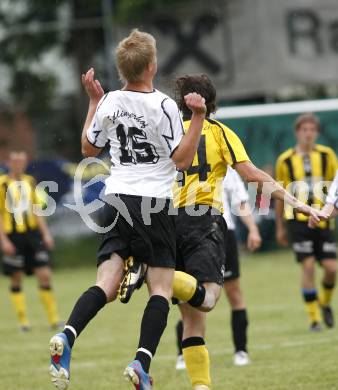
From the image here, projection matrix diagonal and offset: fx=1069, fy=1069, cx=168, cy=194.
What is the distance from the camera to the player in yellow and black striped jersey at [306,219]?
10.4m

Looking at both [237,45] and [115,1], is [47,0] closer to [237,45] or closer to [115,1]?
[115,1]

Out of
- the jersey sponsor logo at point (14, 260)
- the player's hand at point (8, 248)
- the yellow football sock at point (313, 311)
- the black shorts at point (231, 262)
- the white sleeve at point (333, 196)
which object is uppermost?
the white sleeve at point (333, 196)

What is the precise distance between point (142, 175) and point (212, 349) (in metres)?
3.95

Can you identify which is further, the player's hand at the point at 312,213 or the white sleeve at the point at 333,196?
the white sleeve at the point at 333,196

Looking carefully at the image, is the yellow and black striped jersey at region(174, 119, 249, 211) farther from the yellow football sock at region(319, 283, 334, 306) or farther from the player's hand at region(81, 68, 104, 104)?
the yellow football sock at region(319, 283, 334, 306)

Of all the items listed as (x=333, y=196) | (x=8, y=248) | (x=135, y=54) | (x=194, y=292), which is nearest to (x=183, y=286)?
(x=194, y=292)

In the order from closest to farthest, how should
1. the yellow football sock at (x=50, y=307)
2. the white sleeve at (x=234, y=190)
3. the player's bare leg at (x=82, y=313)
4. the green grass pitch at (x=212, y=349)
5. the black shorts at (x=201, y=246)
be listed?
the player's bare leg at (x=82, y=313) → the black shorts at (x=201, y=246) → the green grass pitch at (x=212, y=349) → the white sleeve at (x=234, y=190) → the yellow football sock at (x=50, y=307)

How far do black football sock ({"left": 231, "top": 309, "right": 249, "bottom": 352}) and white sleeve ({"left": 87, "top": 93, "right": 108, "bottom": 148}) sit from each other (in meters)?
2.74

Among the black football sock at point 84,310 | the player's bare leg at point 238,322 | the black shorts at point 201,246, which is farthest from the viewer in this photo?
the player's bare leg at point 238,322

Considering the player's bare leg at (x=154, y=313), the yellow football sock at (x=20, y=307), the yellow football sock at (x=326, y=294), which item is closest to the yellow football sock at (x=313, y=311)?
the yellow football sock at (x=326, y=294)

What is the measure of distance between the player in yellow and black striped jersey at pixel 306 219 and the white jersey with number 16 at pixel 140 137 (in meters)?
4.68

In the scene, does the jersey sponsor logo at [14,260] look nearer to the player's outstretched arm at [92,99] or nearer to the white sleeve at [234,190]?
the white sleeve at [234,190]

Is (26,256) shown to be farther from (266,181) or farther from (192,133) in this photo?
(192,133)

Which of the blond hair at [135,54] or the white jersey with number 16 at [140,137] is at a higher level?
the blond hair at [135,54]
